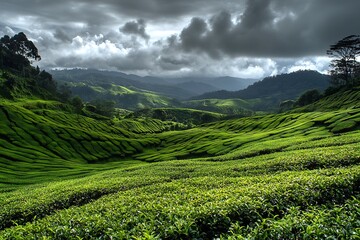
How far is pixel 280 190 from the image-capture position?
1828 cm

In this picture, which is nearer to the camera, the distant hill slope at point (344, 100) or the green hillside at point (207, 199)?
the green hillside at point (207, 199)

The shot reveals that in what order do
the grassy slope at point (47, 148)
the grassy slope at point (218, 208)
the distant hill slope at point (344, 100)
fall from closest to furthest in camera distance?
the grassy slope at point (218, 208)
the grassy slope at point (47, 148)
the distant hill slope at point (344, 100)

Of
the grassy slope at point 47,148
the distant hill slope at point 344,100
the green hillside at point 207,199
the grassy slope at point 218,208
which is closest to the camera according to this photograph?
the grassy slope at point 218,208

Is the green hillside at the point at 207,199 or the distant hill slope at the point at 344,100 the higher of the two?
the distant hill slope at the point at 344,100

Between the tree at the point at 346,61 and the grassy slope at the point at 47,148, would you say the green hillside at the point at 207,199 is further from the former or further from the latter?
the tree at the point at 346,61

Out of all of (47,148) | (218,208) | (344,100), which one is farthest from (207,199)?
(344,100)

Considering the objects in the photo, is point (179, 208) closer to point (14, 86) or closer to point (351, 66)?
point (351, 66)

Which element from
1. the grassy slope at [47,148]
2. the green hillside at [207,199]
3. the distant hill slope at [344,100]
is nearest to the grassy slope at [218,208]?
the green hillside at [207,199]

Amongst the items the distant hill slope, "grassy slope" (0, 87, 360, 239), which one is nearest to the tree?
the distant hill slope

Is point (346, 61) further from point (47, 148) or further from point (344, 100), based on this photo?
point (47, 148)

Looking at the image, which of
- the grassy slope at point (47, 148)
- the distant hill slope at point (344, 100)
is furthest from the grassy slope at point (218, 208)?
the distant hill slope at point (344, 100)

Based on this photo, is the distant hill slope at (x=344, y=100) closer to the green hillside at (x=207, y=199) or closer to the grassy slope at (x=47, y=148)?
the green hillside at (x=207, y=199)

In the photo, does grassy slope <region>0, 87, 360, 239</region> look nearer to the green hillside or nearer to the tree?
the green hillside

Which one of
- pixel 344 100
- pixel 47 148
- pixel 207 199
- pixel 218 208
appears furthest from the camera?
pixel 344 100
